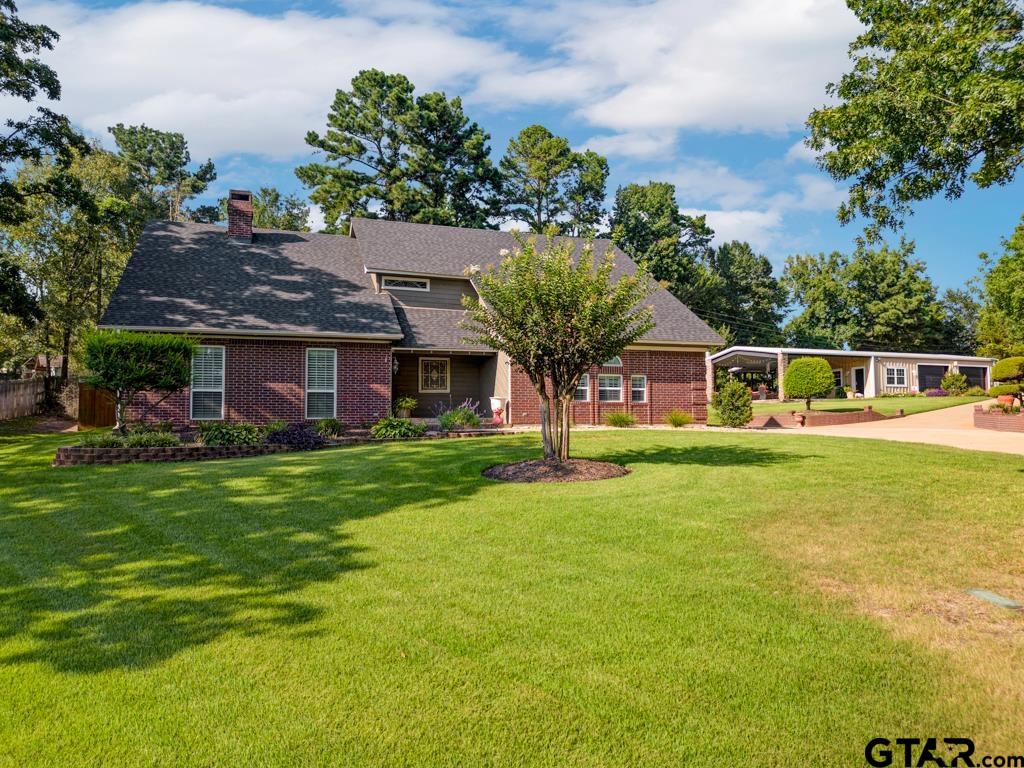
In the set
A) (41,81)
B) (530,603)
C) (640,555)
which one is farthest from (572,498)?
(41,81)

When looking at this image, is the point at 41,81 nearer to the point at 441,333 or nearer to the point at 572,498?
the point at 441,333

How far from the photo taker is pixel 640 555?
17.7 feet

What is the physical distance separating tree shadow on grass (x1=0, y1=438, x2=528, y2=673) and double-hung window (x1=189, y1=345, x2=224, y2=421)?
6128 millimetres

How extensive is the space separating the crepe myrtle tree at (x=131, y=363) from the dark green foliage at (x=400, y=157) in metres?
26.2

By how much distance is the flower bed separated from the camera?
1722 centimetres

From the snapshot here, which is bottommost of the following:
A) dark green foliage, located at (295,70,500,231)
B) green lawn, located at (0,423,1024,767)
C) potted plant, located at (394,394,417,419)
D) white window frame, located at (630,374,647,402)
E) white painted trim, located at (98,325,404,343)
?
green lawn, located at (0,423,1024,767)

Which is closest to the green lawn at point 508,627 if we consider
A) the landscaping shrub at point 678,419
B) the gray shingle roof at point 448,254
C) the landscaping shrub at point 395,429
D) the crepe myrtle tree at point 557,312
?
the crepe myrtle tree at point 557,312

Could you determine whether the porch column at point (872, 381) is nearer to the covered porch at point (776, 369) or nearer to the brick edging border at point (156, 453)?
the covered porch at point (776, 369)

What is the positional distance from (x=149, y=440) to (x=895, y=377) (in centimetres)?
4172

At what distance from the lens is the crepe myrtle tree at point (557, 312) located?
9.41 metres

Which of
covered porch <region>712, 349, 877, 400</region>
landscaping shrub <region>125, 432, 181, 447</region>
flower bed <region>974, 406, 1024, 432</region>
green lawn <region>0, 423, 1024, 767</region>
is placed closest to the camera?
green lawn <region>0, 423, 1024, 767</region>

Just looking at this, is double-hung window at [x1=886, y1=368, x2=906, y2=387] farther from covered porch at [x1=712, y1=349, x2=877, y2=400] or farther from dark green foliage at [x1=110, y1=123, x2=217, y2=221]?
dark green foliage at [x1=110, y1=123, x2=217, y2=221]

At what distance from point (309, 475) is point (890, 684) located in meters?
7.90

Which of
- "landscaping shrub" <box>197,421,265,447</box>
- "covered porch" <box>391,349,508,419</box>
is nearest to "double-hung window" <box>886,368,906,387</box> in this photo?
"covered porch" <box>391,349,508,419</box>
